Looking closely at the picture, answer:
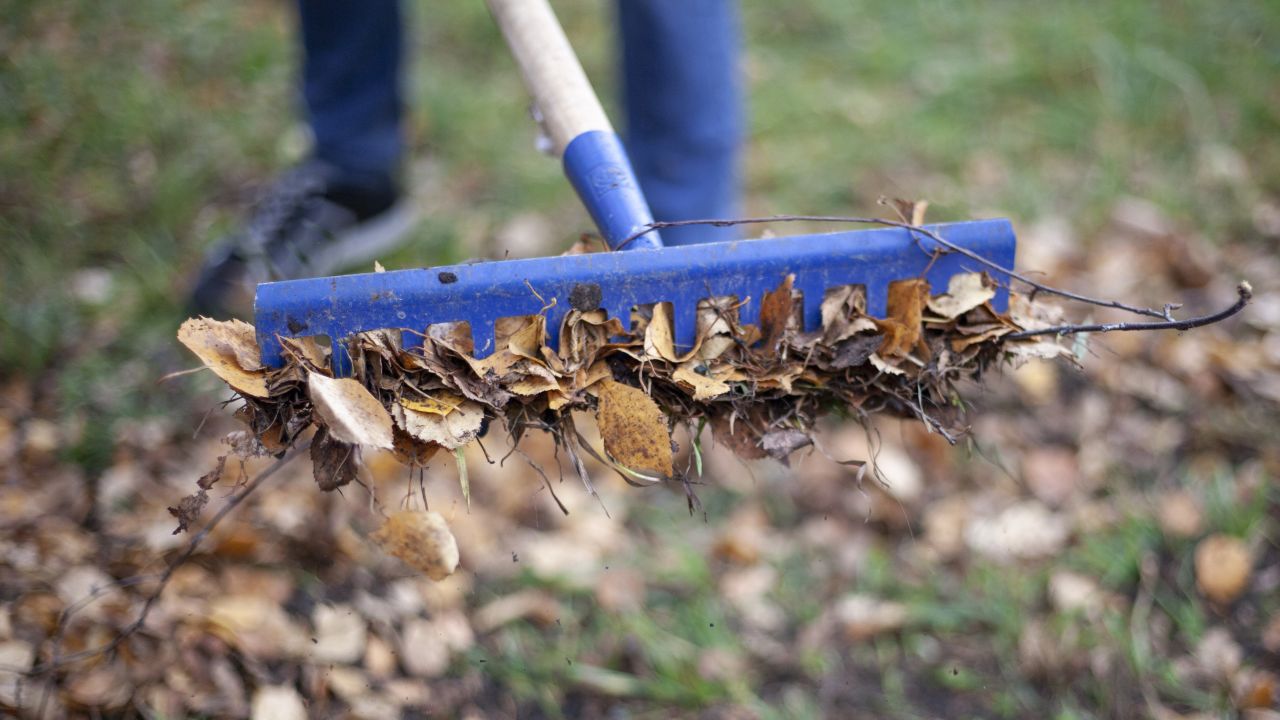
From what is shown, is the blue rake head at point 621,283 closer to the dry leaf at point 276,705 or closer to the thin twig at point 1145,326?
the thin twig at point 1145,326

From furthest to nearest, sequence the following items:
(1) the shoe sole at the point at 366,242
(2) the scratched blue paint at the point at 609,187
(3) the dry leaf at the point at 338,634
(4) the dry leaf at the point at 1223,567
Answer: (1) the shoe sole at the point at 366,242 < (4) the dry leaf at the point at 1223,567 < (3) the dry leaf at the point at 338,634 < (2) the scratched blue paint at the point at 609,187

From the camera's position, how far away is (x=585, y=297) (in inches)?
40.1

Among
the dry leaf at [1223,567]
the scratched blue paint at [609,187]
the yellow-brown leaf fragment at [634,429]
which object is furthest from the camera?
the dry leaf at [1223,567]

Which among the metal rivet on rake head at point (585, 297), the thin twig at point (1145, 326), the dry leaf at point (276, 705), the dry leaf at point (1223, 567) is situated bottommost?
the dry leaf at point (1223, 567)

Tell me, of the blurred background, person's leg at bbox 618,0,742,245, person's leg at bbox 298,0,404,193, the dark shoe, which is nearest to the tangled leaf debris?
the blurred background

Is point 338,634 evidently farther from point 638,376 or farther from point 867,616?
point 867,616

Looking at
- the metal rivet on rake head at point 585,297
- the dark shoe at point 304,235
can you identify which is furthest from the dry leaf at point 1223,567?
the dark shoe at point 304,235

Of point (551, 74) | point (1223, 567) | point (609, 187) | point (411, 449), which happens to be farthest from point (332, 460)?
point (1223, 567)

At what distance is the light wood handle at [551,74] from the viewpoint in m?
1.19

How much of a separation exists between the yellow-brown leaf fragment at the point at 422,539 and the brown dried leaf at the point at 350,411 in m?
0.12

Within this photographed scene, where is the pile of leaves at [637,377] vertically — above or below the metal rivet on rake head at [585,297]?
below

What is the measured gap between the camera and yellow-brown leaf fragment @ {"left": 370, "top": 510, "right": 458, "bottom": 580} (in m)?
1.00

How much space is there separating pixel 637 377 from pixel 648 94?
2.92ft

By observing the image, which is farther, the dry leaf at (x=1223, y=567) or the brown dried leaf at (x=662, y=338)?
the dry leaf at (x=1223, y=567)
